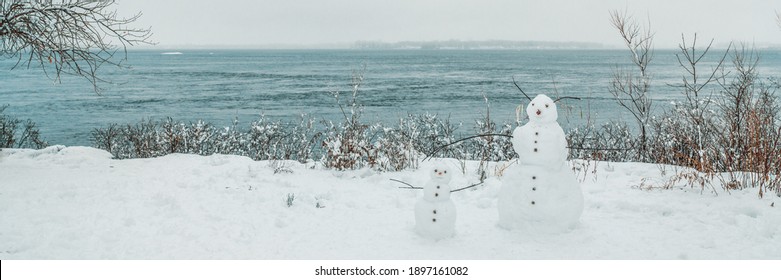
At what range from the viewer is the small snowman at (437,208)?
5.21m

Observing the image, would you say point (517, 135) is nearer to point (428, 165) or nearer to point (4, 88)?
point (428, 165)

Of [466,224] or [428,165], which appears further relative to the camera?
[428,165]

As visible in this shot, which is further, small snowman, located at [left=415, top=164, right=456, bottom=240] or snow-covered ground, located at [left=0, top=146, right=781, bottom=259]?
small snowman, located at [left=415, top=164, right=456, bottom=240]

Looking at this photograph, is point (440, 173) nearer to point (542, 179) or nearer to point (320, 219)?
point (542, 179)

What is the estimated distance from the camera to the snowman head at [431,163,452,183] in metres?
5.14

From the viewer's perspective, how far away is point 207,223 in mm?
5812

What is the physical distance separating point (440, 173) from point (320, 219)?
1.72 metres

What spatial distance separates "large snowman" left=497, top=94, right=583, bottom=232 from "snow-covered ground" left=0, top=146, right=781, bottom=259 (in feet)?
0.67

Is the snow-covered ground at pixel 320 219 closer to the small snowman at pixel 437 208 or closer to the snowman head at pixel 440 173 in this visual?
the small snowman at pixel 437 208

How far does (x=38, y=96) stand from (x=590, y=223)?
40.9 metres

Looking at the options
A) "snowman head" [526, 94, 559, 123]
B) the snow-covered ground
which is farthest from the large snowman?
the snow-covered ground

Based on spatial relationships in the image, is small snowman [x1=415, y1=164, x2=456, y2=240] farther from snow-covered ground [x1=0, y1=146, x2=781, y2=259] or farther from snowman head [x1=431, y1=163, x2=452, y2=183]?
snow-covered ground [x1=0, y1=146, x2=781, y2=259]

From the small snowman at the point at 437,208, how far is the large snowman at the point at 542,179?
26.3 inches
